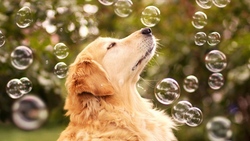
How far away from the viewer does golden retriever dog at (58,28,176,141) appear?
4.89m

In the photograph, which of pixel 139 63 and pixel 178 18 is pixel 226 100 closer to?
pixel 178 18

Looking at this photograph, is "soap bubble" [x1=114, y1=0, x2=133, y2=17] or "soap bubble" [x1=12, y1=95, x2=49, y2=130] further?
"soap bubble" [x1=12, y1=95, x2=49, y2=130]

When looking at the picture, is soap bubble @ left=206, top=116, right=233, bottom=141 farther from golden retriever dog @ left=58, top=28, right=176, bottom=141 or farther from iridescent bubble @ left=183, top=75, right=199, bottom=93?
golden retriever dog @ left=58, top=28, right=176, bottom=141

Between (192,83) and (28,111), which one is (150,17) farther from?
(28,111)

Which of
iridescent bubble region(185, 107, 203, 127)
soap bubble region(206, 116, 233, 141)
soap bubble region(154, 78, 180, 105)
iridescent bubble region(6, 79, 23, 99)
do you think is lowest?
soap bubble region(206, 116, 233, 141)

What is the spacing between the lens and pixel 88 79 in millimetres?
4938

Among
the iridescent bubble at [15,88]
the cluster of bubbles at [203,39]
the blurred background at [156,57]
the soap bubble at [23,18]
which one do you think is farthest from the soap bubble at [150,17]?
the iridescent bubble at [15,88]

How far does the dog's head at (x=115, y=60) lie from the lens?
16.5ft

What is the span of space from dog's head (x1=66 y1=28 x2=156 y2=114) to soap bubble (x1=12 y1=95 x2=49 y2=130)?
1.57m

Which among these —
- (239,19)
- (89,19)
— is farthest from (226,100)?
(89,19)

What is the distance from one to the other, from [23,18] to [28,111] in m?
1.06

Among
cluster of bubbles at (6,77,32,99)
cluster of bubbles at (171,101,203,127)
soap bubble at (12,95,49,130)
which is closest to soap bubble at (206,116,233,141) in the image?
cluster of bubbles at (171,101,203,127)

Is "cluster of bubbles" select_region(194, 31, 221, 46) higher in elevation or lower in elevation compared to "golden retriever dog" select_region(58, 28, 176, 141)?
higher

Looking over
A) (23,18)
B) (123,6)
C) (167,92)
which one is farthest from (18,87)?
(167,92)
